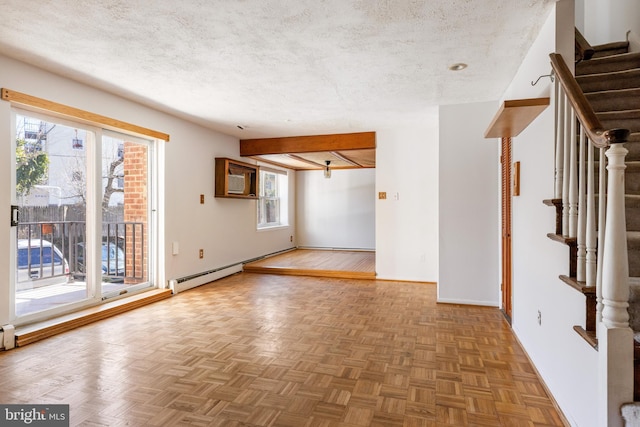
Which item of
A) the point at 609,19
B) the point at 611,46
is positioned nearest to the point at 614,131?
the point at 611,46

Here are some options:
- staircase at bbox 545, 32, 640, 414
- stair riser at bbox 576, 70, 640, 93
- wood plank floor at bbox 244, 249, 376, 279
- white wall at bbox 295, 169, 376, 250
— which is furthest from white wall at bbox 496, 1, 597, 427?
white wall at bbox 295, 169, 376, 250

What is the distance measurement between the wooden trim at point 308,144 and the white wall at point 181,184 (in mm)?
297

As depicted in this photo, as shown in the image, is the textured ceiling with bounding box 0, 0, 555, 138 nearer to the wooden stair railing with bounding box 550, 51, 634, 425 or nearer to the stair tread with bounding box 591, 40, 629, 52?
the stair tread with bounding box 591, 40, 629, 52

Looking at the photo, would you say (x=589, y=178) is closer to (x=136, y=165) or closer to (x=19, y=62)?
(x=19, y=62)

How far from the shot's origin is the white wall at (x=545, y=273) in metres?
1.69

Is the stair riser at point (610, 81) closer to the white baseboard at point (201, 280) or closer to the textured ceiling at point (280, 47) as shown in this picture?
the textured ceiling at point (280, 47)

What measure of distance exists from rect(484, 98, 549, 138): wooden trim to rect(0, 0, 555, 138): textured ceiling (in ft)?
1.84

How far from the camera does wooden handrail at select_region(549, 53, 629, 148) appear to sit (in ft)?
4.02

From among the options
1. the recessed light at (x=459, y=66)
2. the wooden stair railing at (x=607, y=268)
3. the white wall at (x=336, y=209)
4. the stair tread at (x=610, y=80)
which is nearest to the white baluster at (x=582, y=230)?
the wooden stair railing at (x=607, y=268)

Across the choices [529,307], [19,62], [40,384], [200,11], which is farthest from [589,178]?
[19,62]

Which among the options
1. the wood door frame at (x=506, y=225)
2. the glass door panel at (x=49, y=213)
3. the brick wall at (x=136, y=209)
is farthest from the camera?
the brick wall at (x=136, y=209)

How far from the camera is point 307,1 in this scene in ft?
6.60

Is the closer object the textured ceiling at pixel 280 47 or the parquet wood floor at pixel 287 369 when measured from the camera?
the parquet wood floor at pixel 287 369

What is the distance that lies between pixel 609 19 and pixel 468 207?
81.3 inches
